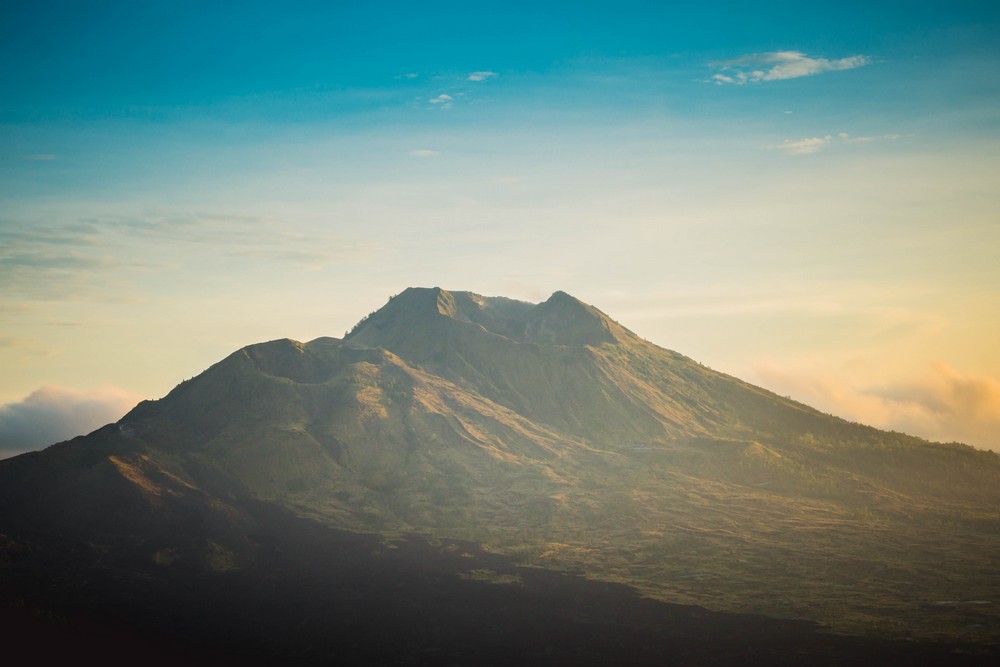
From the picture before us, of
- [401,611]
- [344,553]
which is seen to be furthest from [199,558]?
[401,611]

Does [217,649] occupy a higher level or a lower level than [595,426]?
lower

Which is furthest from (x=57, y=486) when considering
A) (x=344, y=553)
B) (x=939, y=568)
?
(x=939, y=568)

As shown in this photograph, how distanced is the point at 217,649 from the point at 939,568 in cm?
8809

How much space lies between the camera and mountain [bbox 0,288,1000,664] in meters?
89.3

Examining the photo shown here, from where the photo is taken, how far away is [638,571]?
336 feet

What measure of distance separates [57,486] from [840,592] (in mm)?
121802

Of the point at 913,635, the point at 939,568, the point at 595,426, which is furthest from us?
the point at 595,426

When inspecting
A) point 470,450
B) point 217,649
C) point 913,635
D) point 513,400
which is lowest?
point 217,649

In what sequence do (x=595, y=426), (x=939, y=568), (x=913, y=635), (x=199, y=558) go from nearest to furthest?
1. (x=913, y=635)
2. (x=939, y=568)
3. (x=199, y=558)
4. (x=595, y=426)

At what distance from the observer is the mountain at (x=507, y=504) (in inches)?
3516

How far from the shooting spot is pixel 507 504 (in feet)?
462

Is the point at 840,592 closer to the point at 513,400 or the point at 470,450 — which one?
the point at 470,450

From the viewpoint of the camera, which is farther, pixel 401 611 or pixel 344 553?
pixel 344 553

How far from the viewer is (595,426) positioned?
7407 inches
